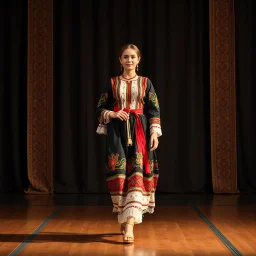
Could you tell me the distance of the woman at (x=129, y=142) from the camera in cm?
326

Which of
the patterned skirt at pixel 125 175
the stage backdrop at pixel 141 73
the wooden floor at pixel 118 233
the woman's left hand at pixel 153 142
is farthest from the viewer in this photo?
the stage backdrop at pixel 141 73

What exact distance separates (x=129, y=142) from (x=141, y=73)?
346 centimetres

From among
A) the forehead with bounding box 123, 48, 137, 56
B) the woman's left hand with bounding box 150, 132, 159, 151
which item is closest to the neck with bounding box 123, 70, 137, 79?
the forehead with bounding box 123, 48, 137, 56

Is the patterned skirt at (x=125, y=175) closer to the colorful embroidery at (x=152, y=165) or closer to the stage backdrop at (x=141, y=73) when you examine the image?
the colorful embroidery at (x=152, y=165)

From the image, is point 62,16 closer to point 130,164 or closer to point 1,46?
point 1,46

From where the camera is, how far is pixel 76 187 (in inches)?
261

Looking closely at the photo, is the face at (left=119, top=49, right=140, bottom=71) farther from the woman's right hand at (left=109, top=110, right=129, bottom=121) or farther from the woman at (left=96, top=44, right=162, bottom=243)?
the woman's right hand at (left=109, top=110, right=129, bottom=121)

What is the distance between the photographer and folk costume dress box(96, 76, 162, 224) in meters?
3.26

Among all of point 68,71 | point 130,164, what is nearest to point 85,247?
point 130,164

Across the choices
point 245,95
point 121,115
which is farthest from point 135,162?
point 245,95

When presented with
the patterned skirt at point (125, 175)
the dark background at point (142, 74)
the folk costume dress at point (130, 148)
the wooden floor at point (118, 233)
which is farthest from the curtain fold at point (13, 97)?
the patterned skirt at point (125, 175)

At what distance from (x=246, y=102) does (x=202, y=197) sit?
1364 mm

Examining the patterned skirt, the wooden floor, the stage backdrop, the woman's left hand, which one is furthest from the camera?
the stage backdrop

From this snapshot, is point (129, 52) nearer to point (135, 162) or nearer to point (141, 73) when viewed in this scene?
point (135, 162)
